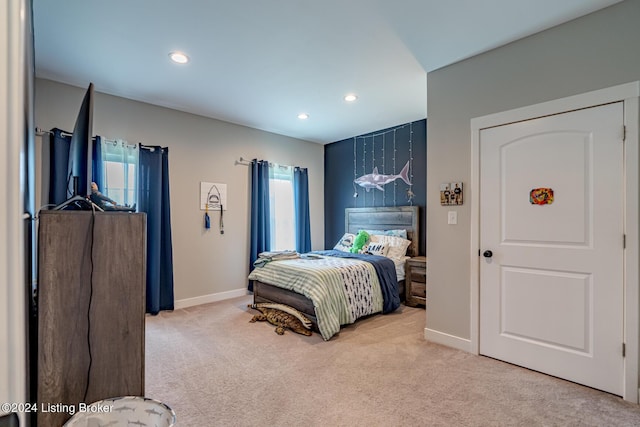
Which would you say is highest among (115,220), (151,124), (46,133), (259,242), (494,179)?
(151,124)

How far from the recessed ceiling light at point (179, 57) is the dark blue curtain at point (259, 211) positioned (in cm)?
205

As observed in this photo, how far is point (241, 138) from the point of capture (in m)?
4.75

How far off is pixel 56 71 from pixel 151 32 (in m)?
1.37

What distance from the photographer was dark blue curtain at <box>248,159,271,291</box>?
477 centimetres

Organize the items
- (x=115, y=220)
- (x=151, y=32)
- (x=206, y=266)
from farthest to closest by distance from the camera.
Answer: (x=206, y=266)
(x=151, y=32)
(x=115, y=220)

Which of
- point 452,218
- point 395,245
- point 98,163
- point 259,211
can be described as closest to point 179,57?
point 98,163

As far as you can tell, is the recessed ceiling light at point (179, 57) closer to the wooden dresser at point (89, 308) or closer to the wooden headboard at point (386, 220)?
the wooden dresser at point (89, 308)

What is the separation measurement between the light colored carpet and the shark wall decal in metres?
2.44

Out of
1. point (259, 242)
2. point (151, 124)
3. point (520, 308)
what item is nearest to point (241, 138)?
point (151, 124)

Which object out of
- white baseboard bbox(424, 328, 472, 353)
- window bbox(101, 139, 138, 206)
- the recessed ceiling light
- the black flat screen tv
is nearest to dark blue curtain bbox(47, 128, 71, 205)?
window bbox(101, 139, 138, 206)

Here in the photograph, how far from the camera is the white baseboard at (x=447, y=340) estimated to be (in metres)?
2.75

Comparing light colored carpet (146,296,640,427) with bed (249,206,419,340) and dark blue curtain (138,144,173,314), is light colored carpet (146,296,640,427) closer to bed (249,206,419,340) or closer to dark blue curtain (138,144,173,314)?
bed (249,206,419,340)

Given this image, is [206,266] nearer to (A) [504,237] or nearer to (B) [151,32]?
(B) [151,32]

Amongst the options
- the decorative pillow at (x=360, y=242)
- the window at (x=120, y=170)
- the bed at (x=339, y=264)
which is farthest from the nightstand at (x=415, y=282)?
the window at (x=120, y=170)
